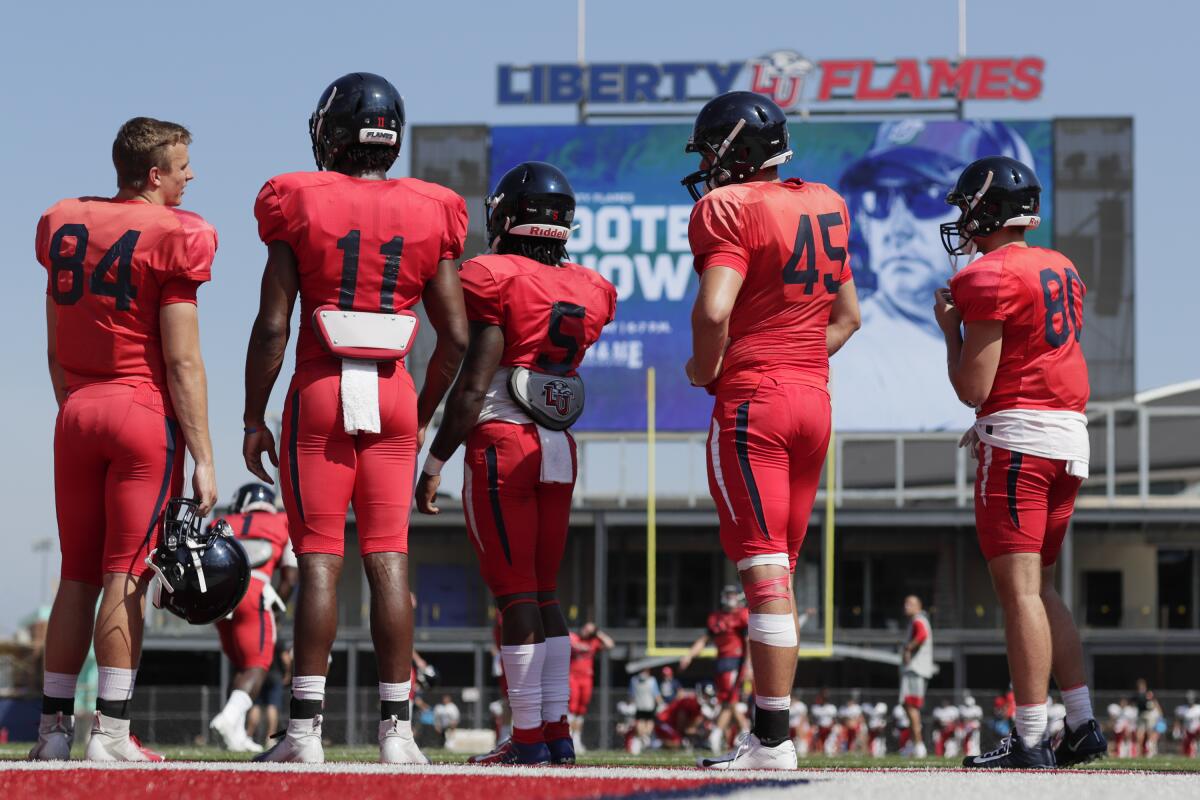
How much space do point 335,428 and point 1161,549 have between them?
35861 mm

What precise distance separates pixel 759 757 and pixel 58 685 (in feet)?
6.88

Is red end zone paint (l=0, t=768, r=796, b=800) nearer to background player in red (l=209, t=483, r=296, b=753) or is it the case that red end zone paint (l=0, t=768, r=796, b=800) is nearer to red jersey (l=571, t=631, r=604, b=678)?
background player in red (l=209, t=483, r=296, b=753)

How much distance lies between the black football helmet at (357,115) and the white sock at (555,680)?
183 centimetres

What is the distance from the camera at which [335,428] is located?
5172 mm

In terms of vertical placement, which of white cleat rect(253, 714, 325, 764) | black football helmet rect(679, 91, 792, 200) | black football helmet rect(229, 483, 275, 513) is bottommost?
white cleat rect(253, 714, 325, 764)

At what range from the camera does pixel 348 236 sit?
5242mm

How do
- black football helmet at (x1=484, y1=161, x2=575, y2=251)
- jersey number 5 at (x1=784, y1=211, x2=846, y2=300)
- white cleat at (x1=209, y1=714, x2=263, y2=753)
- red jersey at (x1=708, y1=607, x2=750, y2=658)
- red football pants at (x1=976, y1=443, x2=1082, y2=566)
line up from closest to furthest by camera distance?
1. jersey number 5 at (x1=784, y1=211, x2=846, y2=300)
2. red football pants at (x1=976, y1=443, x2=1082, y2=566)
3. black football helmet at (x1=484, y1=161, x2=575, y2=251)
4. white cleat at (x1=209, y1=714, x2=263, y2=753)
5. red jersey at (x1=708, y1=607, x2=750, y2=658)

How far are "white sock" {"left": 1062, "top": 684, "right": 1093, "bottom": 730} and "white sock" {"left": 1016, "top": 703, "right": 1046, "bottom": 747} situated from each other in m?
0.24

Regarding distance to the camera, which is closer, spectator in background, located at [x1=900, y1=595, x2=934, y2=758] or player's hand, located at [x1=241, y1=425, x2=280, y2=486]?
player's hand, located at [x1=241, y1=425, x2=280, y2=486]

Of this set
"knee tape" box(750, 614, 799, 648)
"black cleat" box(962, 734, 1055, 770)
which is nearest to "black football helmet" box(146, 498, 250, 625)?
"knee tape" box(750, 614, 799, 648)

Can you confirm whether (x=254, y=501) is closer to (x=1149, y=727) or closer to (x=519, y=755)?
(x=519, y=755)

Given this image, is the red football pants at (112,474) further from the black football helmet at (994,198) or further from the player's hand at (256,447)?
the black football helmet at (994,198)

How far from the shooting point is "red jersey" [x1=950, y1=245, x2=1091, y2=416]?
6008 millimetres

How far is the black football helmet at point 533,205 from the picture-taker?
629 centimetres
